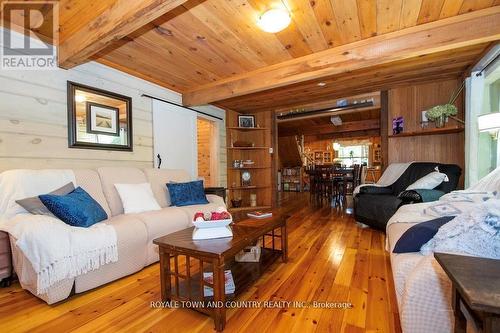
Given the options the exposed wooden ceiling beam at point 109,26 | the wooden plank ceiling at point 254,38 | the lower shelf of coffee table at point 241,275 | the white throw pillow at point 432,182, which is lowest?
the lower shelf of coffee table at point 241,275

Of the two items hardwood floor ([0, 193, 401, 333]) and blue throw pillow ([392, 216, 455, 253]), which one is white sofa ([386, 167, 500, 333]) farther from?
hardwood floor ([0, 193, 401, 333])

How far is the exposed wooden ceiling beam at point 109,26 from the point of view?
1470 mm

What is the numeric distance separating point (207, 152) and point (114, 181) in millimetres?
2703

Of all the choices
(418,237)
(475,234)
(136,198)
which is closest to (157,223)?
(136,198)

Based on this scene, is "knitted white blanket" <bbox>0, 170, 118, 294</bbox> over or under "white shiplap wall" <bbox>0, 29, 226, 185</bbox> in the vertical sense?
under

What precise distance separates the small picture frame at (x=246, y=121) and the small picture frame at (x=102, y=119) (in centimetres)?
255

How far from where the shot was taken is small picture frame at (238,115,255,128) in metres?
4.93

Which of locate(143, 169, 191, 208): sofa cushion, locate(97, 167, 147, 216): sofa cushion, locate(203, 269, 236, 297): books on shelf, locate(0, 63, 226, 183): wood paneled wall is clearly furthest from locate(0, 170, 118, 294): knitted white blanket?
locate(143, 169, 191, 208): sofa cushion

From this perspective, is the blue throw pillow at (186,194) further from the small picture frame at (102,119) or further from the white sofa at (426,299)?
the white sofa at (426,299)

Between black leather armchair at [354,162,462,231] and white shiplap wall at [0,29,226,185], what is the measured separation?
10.2 feet

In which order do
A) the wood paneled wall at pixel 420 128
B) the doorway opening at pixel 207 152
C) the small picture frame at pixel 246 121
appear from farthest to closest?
1. the small picture frame at pixel 246 121
2. the doorway opening at pixel 207 152
3. the wood paneled wall at pixel 420 128

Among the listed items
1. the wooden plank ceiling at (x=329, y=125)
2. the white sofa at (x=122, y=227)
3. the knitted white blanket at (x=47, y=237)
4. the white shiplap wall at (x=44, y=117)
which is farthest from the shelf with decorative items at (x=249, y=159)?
the knitted white blanket at (x=47, y=237)

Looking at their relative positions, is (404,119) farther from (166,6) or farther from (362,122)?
(166,6)

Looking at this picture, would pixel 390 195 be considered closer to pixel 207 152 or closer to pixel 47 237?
pixel 207 152
